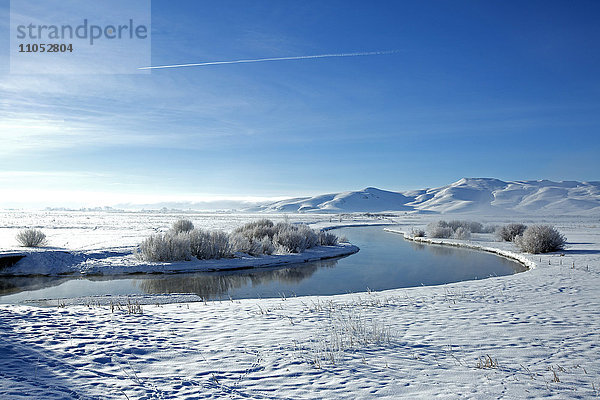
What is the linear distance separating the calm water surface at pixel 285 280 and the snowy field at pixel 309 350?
3.95 m

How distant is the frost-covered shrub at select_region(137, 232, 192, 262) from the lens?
58.3 ft

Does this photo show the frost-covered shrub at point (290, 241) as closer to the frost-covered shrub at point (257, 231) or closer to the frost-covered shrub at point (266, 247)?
the frost-covered shrub at point (266, 247)

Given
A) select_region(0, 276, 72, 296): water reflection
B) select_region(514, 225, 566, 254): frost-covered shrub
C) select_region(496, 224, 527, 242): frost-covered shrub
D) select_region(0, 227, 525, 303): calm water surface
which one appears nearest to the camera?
select_region(0, 227, 525, 303): calm water surface

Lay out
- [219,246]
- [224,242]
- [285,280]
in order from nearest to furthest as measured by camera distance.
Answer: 1. [285,280]
2. [219,246]
3. [224,242]

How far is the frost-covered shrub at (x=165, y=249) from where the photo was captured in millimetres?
17781

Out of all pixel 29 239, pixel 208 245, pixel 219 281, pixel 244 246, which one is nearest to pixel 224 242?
pixel 208 245

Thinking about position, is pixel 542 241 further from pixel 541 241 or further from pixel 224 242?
pixel 224 242

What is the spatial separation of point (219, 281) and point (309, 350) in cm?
951

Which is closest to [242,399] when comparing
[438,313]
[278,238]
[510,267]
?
[438,313]

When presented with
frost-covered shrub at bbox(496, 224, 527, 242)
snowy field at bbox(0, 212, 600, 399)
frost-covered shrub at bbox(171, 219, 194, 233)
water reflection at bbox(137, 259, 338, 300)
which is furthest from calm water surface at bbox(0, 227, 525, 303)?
frost-covered shrub at bbox(496, 224, 527, 242)

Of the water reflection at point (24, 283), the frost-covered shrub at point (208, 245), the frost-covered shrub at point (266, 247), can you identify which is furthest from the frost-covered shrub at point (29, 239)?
the frost-covered shrub at point (266, 247)

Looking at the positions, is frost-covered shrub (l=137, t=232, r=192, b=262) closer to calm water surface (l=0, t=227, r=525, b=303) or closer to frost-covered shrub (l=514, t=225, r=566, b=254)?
calm water surface (l=0, t=227, r=525, b=303)

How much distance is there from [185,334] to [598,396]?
5401 millimetres

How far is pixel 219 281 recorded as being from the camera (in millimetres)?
14680
